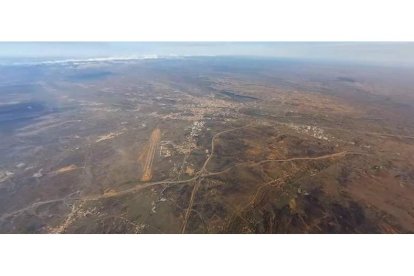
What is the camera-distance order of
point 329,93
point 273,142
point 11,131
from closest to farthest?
point 273,142
point 11,131
point 329,93

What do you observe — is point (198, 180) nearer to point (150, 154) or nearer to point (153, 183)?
point (153, 183)

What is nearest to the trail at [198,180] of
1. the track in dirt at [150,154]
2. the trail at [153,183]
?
the trail at [153,183]

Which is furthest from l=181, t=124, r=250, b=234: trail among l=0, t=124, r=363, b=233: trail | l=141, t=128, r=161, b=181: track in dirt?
l=141, t=128, r=161, b=181: track in dirt

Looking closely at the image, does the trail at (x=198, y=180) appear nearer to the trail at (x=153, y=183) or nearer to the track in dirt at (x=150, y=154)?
the trail at (x=153, y=183)

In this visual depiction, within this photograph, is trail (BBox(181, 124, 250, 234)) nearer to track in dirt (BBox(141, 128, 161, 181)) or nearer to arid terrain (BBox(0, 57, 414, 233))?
arid terrain (BBox(0, 57, 414, 233))

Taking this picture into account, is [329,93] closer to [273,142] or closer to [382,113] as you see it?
[382,113]

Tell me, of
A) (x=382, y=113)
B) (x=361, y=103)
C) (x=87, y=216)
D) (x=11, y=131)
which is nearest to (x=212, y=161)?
(x=87, y=216)
